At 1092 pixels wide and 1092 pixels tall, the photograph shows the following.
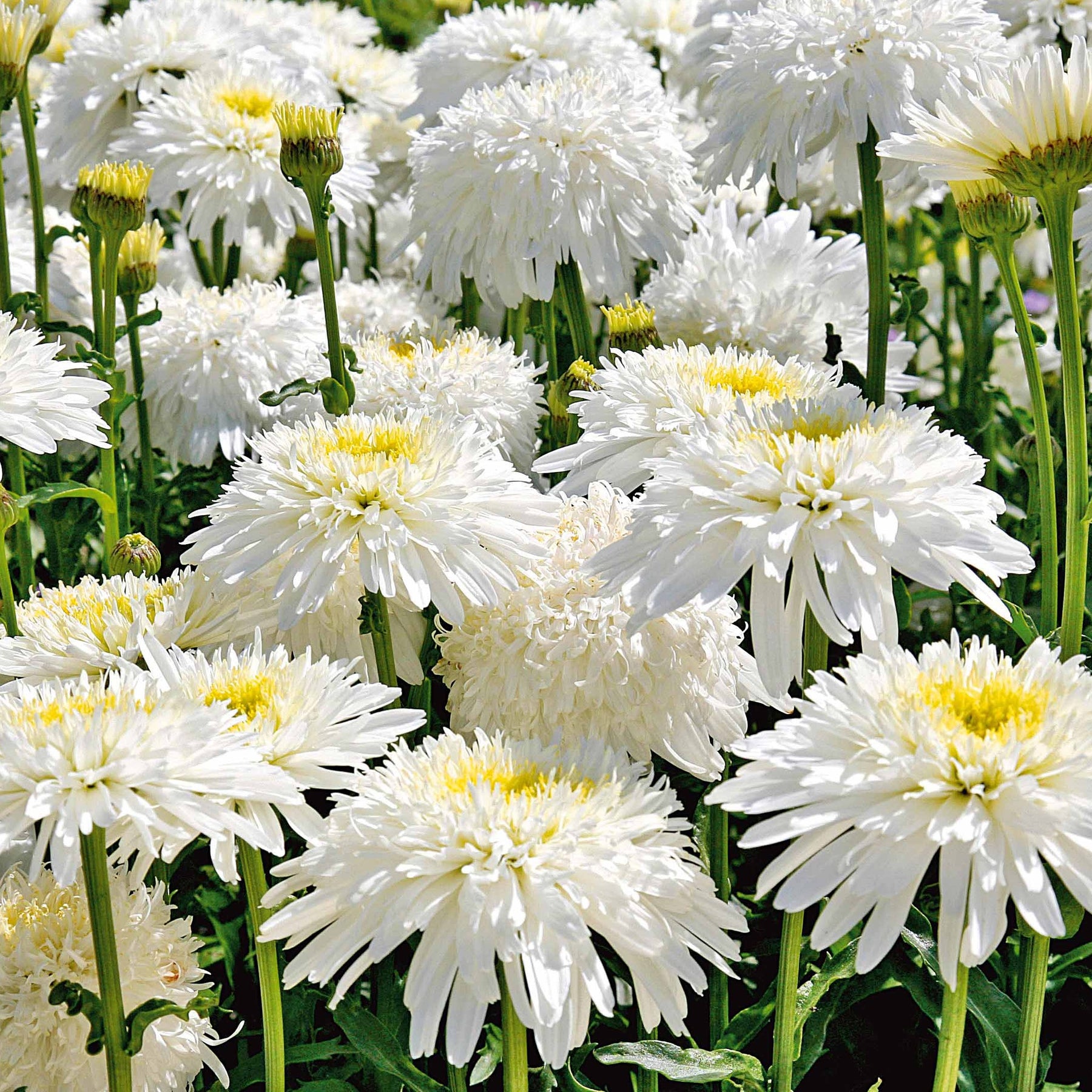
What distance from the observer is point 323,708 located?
3.27 feet

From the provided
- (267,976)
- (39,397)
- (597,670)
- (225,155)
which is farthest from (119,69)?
(267,976)

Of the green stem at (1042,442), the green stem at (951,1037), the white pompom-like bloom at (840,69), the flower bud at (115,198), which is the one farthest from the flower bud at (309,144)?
the green stem at (951,1037)

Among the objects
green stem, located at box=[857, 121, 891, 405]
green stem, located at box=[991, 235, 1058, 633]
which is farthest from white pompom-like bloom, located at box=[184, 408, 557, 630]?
green stem, located at box=[857, 121, 891, 405]

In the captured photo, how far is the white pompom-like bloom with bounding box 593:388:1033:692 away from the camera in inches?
37.6

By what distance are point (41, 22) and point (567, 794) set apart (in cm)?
133

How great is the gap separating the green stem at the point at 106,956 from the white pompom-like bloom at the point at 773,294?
1053 mm

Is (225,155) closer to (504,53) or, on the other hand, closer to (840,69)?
(504,53)

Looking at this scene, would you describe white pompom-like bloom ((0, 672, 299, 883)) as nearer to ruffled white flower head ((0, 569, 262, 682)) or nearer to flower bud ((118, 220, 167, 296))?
ruffled white flower head ((0, 569, 262, 682))

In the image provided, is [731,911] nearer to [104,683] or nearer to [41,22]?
[104,683]

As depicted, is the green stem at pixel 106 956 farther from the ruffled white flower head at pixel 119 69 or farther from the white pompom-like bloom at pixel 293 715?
the ruffled white flower head at pixel 119 69

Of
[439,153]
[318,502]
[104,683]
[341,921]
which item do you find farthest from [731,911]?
[439,153]

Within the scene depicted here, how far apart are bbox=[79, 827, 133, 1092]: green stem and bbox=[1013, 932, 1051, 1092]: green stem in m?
0.65

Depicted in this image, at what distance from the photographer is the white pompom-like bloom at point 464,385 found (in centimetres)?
158

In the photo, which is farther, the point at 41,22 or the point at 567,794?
the point at 41,22
